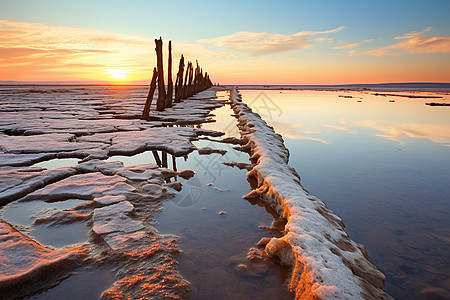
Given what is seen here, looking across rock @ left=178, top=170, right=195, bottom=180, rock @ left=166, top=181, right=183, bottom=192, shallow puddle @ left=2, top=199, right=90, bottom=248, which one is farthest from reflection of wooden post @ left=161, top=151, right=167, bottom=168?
shallow puddle @ left=2, top=199, right=90, bottom=248

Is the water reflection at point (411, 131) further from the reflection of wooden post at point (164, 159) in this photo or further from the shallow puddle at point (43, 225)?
the shallow puddle at point (43, 225)

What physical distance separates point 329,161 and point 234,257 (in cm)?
417

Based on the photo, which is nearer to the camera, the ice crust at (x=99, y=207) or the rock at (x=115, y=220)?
the ice crust at (x=99, y=207)

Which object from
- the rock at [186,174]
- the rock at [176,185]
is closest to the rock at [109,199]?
the rock at [176,185]

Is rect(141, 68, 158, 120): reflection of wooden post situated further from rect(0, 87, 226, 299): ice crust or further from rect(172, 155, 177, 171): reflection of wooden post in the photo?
rect(172, 155, 177, 171): reflection of wooden post

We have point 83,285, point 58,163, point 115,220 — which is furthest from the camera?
point 58,163

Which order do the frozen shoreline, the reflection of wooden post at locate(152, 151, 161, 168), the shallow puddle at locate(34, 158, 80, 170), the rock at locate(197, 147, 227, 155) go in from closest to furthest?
the frozen shoreline, the shallow puddle at locate(34, 158, 80, 170), the reflection of wooden post at locate(152, 151, 161, 168), the rock at locate(197, 147, 227, 155)

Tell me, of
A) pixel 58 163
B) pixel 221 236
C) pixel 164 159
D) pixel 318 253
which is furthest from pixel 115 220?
pixel 58 163

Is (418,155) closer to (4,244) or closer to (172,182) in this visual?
(172,182)

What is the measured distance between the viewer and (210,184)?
425 centimetres

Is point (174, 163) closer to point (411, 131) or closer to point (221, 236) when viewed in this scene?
point (221, 236)

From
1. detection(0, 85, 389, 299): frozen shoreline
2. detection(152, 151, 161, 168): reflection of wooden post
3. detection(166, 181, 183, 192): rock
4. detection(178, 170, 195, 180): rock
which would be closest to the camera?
detection(0, 85, 389, 299): frozen shoreline

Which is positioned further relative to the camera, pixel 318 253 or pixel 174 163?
pixel 174 163

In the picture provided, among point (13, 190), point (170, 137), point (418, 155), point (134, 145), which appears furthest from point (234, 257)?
point (418, 155)
